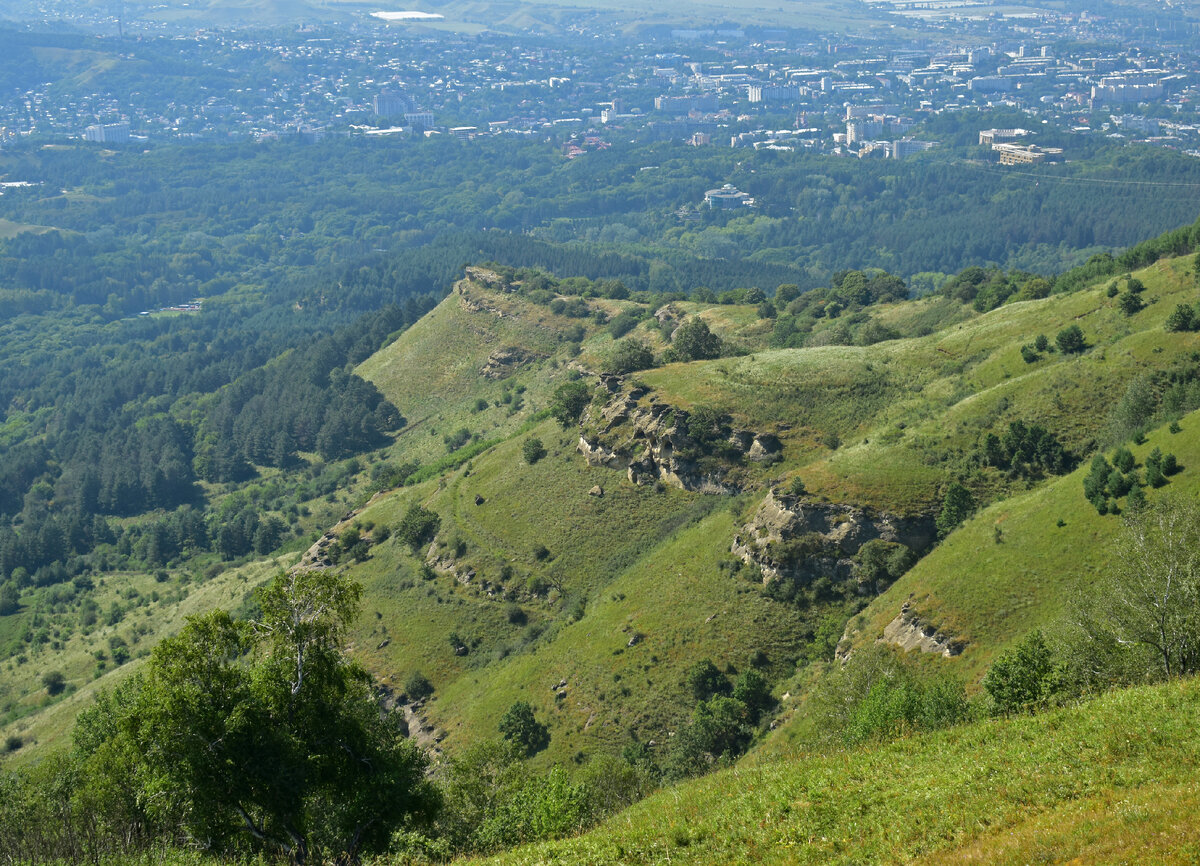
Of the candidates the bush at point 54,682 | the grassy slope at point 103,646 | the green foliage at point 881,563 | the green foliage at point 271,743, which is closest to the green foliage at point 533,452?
the grassy slope at point 103,646

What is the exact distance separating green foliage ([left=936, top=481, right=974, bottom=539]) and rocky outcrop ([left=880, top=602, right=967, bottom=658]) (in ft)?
36.2

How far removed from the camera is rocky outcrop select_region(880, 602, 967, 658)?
217ft

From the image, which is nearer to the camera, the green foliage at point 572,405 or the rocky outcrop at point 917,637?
the rocky outcrop at point 917,637

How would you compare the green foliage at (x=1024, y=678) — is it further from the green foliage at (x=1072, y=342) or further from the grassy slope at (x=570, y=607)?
the green foliage at (x=1072, y=342)

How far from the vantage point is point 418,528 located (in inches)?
4257

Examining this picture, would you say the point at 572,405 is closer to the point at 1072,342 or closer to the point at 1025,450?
the point at 1025,450

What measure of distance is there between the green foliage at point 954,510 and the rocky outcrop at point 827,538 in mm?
1201

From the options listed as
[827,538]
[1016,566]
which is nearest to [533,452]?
[827,538]

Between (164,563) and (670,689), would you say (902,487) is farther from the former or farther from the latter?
(164,563)

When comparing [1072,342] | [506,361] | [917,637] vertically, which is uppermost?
[1072,342]

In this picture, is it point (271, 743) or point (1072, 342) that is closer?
point (271, 743)

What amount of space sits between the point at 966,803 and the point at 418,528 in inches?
3198

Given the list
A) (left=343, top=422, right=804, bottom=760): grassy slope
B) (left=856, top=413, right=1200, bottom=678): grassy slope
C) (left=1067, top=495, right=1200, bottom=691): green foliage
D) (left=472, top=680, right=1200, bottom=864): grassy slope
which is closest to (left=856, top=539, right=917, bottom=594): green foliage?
(left=856, top=413, right=1200, bottom=678): grassy slope

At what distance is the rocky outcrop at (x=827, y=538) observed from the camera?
81938mm
